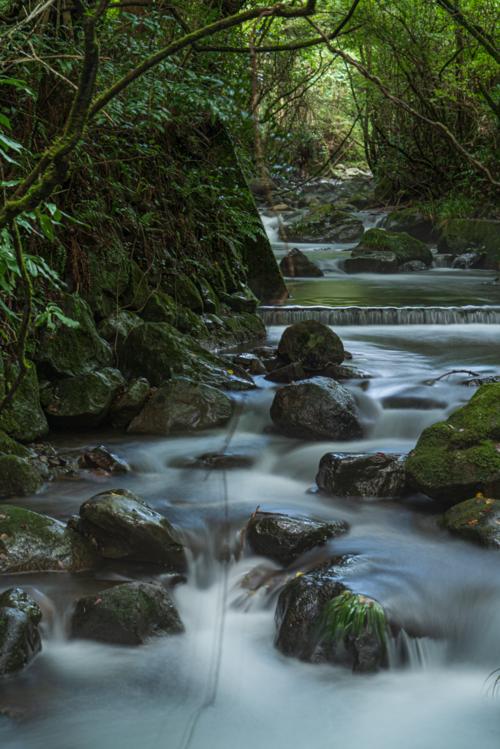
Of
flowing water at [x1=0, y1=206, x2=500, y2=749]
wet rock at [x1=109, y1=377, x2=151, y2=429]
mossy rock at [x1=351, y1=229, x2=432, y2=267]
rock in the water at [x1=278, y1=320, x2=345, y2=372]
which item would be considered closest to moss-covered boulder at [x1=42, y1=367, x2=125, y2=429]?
wet rock at [x1=109, y1=377, x2=151, y2=429]

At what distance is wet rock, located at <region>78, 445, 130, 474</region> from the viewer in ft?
15.6

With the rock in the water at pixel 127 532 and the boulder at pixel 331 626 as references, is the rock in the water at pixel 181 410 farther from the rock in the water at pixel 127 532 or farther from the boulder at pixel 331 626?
the boulder at pixel 331 626

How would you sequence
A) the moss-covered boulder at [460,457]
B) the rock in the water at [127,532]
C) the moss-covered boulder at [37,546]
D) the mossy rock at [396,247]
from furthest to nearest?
the mossy rock at [396,247], the moss-covered boulder at [460,457], the rock in the water at [127,532], the moss-covered boulder at [37,546]

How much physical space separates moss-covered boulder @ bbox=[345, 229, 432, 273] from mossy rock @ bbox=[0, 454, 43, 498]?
33.0ft

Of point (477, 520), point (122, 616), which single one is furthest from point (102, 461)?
point (477, 520)

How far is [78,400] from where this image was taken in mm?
5297

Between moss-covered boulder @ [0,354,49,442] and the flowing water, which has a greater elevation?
moss-covered boulder @ [0,354,49,442]

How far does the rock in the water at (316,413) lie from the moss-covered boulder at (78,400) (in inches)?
48.8

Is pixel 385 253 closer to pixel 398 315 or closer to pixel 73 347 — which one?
pixel 398 315

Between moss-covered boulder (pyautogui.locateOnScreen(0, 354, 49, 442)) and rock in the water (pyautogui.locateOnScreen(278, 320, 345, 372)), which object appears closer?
moss-covered boulder (pyautogui.locateOnScreen(0, 354, 49, 442))

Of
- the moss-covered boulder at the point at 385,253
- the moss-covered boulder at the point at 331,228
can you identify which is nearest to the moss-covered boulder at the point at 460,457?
the moss-covered boulder at the point at 385,253

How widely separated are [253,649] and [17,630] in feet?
3.20

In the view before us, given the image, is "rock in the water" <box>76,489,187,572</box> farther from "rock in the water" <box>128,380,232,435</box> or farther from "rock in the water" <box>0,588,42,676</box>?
"rock in the water" <box>128,380,232,435</box>

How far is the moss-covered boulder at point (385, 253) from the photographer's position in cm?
1364
